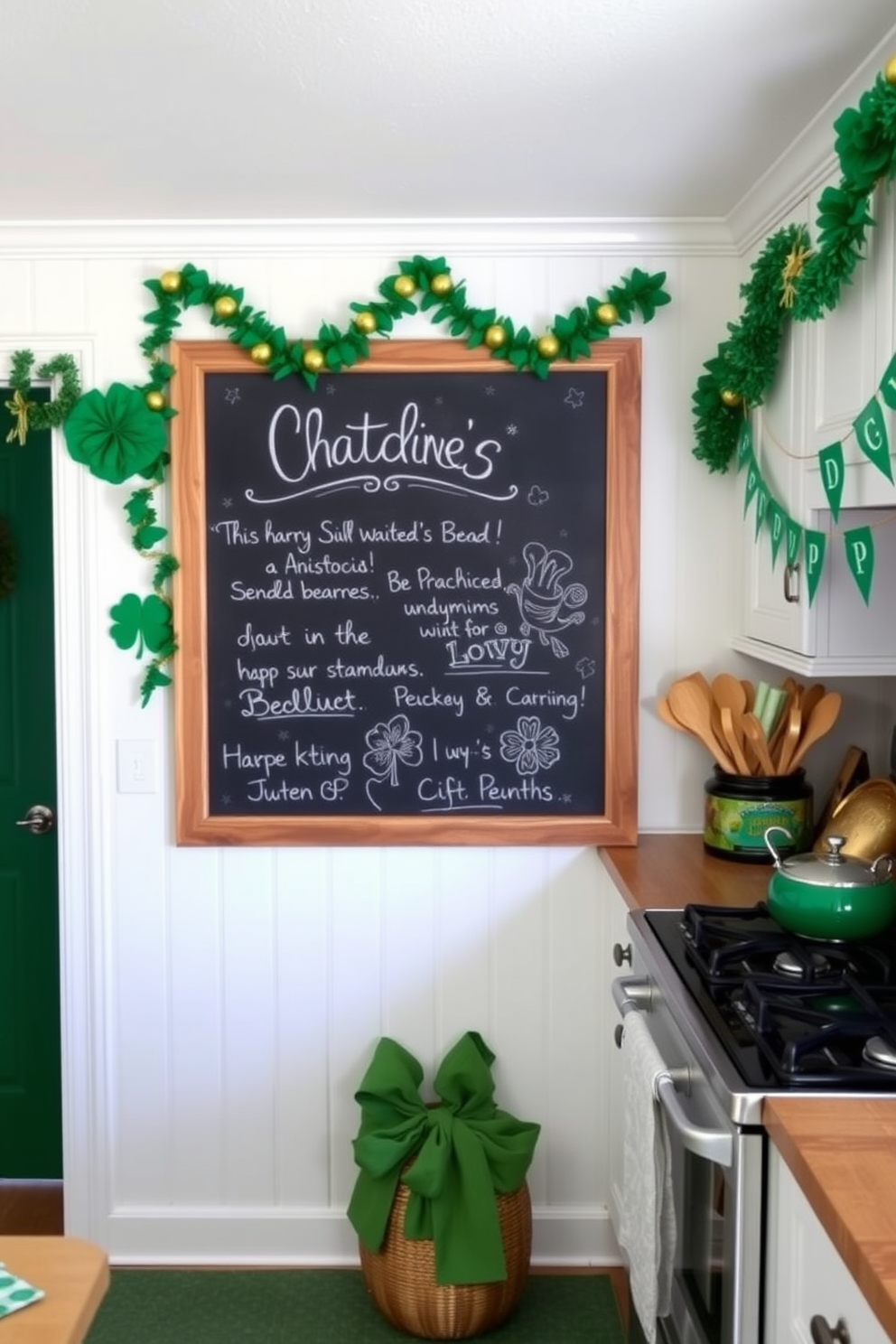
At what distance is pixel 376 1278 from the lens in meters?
2.60

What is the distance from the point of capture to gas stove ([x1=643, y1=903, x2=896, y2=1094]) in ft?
5.27

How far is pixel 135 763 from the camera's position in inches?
112

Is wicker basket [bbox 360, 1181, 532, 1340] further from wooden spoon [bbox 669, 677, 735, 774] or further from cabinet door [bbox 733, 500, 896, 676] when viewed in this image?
cabinet door [bbox 733, 500, 896, 676]

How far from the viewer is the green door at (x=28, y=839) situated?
3.23m

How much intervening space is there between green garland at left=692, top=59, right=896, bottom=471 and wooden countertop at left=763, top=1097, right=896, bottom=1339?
117 cm

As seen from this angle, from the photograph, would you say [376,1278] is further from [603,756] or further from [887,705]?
[887,705]

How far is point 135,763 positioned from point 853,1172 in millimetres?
1878

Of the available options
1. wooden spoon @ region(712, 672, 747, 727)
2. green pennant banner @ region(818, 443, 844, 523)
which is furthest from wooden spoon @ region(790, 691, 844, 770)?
green pennant banner @ region(818, 443, 844, 523)

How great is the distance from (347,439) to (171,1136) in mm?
1589

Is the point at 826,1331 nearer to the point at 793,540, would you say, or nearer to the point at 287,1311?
the point at 793,540

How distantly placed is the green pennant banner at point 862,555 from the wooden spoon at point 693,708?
81cm

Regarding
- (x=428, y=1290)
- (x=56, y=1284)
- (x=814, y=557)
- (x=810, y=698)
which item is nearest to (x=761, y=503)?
(x=814, y=557)

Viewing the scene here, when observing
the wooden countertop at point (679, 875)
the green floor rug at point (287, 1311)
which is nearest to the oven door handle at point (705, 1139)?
the wooden countertop at point (679, 875)

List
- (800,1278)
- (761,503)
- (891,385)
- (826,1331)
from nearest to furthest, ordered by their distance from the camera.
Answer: (826,1331), (800,1278), (891,385), (761,503)
